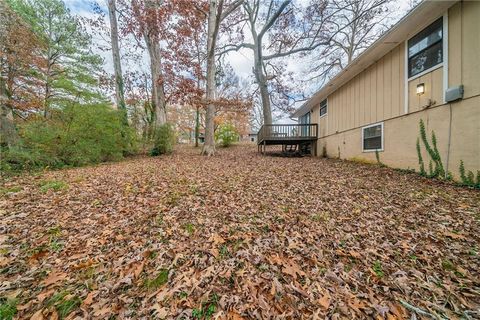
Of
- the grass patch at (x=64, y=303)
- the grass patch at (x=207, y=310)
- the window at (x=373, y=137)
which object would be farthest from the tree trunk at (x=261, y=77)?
the grass patch at (x=64, y=303)

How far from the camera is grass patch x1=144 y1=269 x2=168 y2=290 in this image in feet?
6.15

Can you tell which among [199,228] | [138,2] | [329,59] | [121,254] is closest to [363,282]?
[199,228]

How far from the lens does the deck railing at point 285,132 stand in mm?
11320

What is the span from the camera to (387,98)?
22.2ft

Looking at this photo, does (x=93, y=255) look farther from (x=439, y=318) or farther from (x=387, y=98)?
(x=387, y=98)

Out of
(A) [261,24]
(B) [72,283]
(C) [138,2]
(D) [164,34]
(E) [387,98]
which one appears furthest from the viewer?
(A) [261,24]

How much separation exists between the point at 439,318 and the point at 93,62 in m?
15.1

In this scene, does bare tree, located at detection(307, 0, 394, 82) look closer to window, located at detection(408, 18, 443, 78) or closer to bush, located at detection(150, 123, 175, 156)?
window, located at detection(408, 18, 443, 78)

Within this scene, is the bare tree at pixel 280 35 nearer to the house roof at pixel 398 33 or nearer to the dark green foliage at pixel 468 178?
the house roof at pixel 398 33

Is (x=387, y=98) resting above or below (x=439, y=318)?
above

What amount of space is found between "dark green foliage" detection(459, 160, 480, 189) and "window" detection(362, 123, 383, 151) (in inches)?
98.0

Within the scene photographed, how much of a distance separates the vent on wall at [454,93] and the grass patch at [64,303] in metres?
7.72

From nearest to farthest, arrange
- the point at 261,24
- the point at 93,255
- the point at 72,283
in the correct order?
1. the point at 72,283
2. the point at 93,255
3. the point at 261,24

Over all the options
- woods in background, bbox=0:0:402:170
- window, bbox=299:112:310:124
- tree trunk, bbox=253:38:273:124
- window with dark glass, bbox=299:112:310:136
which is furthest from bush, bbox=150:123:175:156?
window, bbox=299:112:310:124
